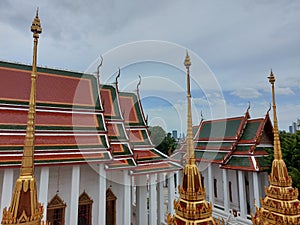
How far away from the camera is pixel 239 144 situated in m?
→ 12.6

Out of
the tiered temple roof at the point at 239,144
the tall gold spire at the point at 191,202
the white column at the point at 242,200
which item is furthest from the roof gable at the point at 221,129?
the tall gold spire at the point at 191,202

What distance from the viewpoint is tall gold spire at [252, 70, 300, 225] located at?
376cm

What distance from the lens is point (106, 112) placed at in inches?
434

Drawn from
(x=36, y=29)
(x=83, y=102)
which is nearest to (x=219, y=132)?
(x=83, y=102)

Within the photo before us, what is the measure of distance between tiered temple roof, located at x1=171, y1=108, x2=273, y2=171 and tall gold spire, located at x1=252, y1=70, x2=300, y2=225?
22.7ft

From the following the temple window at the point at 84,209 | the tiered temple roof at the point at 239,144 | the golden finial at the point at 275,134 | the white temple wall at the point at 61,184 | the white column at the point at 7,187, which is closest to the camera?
the golden finial at the point at 275,134

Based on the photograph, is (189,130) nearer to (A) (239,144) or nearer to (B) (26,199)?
(B) (26,199)

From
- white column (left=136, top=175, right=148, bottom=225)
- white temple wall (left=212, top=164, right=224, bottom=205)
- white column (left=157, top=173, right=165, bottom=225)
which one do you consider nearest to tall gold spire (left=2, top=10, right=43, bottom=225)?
white column (left=136, top=175, right=148, bottom=225)

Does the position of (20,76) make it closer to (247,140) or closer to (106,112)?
(106,112)

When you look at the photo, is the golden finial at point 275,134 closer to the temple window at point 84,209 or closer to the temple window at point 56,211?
the temple window at point 84,209

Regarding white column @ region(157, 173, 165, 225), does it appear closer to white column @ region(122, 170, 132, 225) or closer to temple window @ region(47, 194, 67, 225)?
white column @ region(122, 170, 132, 225)

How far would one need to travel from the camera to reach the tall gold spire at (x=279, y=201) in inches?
148

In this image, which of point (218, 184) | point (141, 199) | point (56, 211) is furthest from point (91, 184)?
point (218, 184)

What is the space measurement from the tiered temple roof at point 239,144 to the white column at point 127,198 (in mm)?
4943
